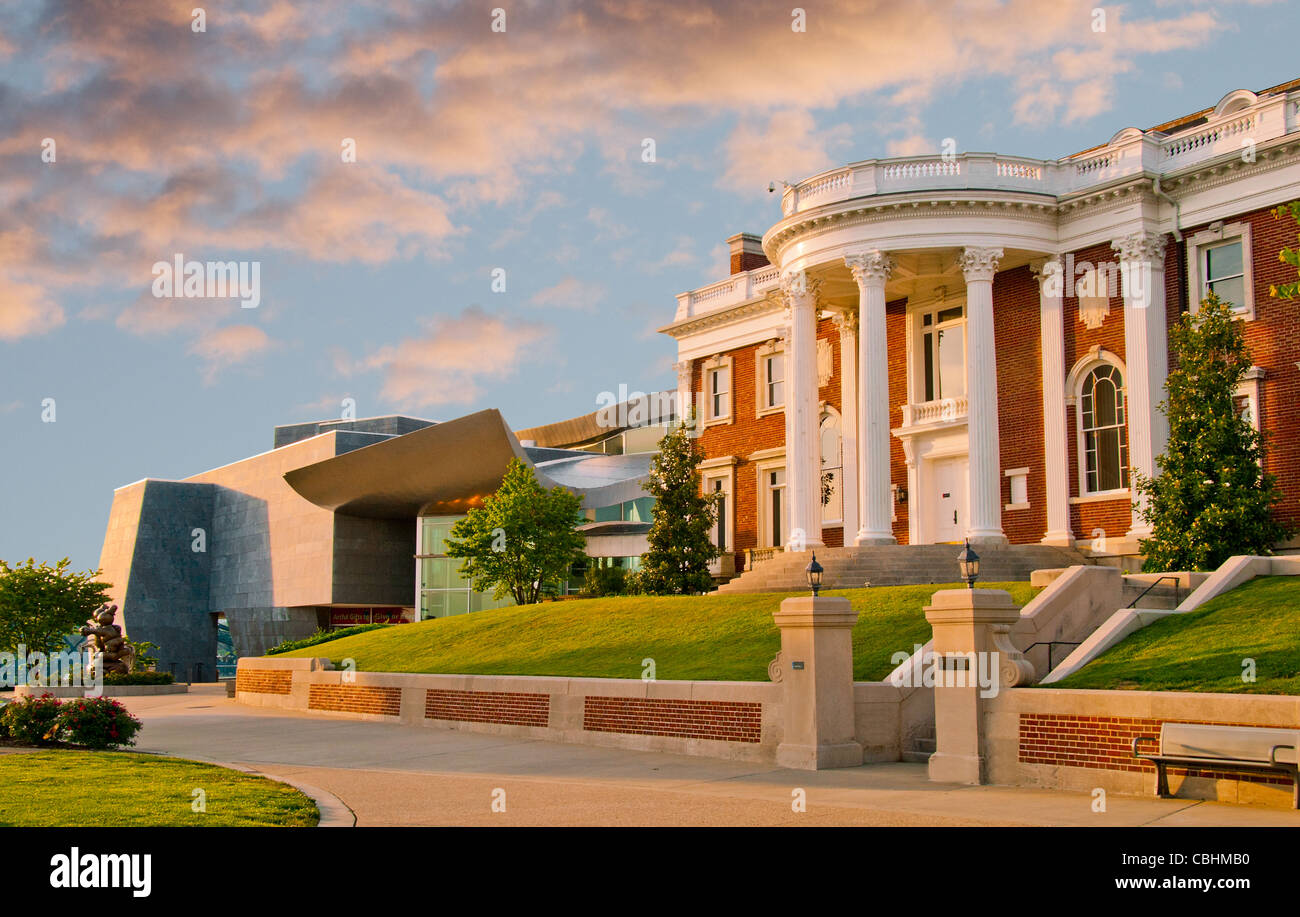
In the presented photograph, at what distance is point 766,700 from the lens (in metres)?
17.9

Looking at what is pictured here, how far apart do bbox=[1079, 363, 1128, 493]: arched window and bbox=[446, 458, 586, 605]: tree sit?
17.9 m

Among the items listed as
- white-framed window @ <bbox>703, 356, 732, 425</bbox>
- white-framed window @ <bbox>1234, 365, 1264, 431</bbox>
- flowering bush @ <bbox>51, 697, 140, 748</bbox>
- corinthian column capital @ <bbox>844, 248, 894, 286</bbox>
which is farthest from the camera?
white-framed window @ <bbox>703, 356, 732, 425</bbox>

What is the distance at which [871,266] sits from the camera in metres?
34.3

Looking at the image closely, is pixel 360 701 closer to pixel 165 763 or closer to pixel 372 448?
Result: pixel 165 763

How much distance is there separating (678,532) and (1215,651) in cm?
2162

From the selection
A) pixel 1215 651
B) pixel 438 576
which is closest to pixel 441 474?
pixel 438 576

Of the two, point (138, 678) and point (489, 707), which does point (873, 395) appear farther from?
point (138, 678)

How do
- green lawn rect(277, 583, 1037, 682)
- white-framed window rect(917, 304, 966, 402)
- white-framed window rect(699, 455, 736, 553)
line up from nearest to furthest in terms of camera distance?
green lawn rect(277, 583, 1037, 682)
white-framed window rect(917, 304, 966, 402)
white-framed window rect(699, 455, 736, 553)

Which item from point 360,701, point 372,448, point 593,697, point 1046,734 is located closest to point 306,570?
point 372,448

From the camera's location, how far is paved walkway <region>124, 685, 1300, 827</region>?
39.5 feet

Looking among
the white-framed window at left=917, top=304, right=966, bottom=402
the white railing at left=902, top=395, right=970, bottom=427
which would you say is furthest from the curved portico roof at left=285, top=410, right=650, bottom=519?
the white-framed window at left=917, top=304, right=966, bottom=402

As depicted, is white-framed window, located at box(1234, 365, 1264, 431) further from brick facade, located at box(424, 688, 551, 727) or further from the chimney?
the chimney
